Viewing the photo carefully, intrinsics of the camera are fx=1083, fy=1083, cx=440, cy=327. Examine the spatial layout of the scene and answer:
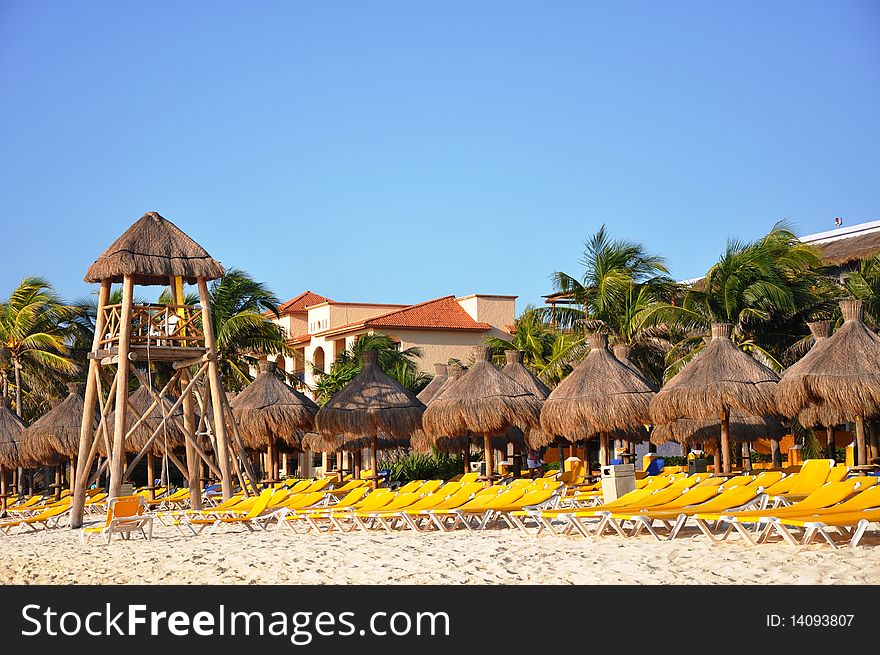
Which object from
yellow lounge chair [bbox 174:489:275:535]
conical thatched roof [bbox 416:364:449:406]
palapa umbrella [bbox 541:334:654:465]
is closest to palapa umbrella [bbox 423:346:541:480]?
palapa umbrella [bbox 541:334:654:465]

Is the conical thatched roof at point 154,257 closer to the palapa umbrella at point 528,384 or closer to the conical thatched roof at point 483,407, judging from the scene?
the conical thatched roof at point 483,407

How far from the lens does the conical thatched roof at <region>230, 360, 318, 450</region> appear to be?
2116 cm

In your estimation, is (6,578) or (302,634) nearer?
(302,634)

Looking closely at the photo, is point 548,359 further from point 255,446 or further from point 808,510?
point 808,510

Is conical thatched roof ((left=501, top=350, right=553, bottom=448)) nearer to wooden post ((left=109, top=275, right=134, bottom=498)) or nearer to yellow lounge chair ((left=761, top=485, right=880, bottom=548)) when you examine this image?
wooden post ((left=109, top=275, right=134, bottom=498))

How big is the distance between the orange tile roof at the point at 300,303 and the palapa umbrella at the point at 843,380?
34.1 metres

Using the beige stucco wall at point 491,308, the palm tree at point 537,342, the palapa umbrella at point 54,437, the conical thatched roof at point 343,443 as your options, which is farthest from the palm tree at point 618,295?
the beige stucco wall at point 491,308

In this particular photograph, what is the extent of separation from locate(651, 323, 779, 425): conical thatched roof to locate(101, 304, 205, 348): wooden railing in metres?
7.74

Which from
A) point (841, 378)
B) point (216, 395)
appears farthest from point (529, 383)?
point (841, 378)

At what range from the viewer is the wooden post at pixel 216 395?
17766 millimetres

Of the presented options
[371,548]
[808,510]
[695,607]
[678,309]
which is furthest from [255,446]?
[695,607]

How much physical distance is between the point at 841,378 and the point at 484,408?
5732 mm

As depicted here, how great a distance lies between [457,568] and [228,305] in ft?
68.6

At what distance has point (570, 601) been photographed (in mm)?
7656
